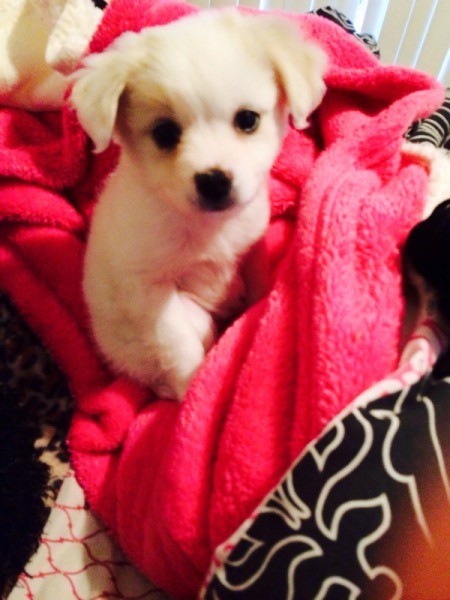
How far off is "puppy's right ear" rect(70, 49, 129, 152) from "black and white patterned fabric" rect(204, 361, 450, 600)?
0.59m

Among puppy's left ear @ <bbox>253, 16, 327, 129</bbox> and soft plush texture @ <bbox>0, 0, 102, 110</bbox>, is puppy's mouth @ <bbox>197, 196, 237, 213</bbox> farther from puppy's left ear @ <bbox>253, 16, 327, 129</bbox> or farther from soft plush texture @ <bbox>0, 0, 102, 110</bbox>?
soft plush texture @ <bbox>0, 0, 102, 110</bbox>

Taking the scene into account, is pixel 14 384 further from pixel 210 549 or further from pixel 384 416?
pixel 384 416

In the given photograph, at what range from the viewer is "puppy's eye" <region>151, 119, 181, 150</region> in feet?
3.15

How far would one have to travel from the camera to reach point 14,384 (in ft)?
4.28

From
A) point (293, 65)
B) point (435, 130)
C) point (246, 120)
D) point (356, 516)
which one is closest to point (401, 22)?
point (435, 130)

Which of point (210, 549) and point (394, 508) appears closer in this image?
point (394, 508)

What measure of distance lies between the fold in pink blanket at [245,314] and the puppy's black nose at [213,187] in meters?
0.17

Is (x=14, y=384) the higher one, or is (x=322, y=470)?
(x=322, y=470)

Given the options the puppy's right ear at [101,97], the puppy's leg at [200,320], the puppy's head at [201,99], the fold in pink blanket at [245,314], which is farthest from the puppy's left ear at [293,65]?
the puppy's leg at [200,320]

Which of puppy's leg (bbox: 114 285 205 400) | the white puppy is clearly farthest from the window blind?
puppy's leg (bbox: 114 285 205 400)

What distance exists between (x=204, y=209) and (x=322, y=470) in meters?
0.47

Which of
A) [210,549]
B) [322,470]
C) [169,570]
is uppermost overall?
[322,470]

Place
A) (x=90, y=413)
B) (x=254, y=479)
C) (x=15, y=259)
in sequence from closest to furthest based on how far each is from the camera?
(x=254, y=479), (x=90, y=413), (x=15, y=259)

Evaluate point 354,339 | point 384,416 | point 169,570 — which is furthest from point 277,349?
point 169,570
